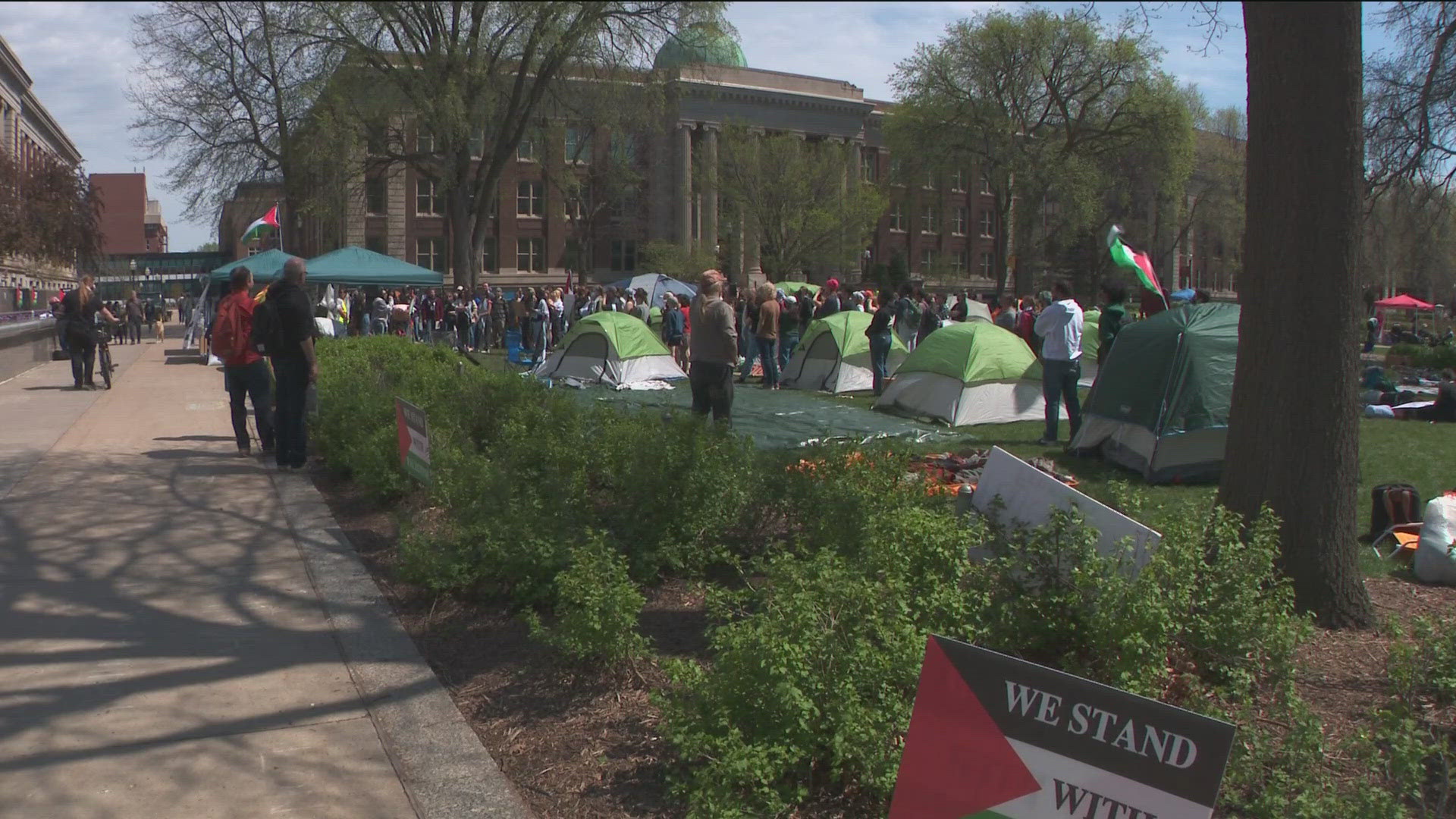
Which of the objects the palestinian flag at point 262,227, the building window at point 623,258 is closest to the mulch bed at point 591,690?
the palestinian flag at point 262,227

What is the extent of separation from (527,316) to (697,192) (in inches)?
1542

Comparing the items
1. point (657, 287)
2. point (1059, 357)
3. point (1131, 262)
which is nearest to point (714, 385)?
point (1059, 357)

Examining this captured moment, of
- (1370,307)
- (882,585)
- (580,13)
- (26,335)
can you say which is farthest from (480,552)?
(1370,307)

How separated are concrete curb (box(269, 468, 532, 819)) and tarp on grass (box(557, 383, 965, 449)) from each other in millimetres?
5166

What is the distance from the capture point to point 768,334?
18859 millimetres

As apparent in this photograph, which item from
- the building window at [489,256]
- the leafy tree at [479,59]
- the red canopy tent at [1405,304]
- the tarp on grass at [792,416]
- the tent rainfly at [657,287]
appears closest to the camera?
the tarp on grass at [792,416]

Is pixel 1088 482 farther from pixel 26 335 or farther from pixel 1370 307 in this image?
pixel 1370 307

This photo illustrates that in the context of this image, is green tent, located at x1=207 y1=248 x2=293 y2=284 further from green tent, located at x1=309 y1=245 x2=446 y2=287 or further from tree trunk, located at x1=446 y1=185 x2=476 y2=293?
tree trunk, located at x1=446 y1=185 x2=476 y2=293

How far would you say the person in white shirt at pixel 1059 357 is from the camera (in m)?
11.9

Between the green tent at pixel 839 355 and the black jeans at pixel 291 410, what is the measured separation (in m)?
9.65

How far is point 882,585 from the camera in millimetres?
4375

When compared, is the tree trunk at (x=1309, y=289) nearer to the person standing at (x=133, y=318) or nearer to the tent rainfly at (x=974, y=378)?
the tent rainfly at (x=974, y=378)

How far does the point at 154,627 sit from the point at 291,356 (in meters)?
4.47

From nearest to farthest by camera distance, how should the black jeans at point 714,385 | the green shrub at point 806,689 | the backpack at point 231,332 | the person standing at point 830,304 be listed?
1. the green shrub at point 806,689
2. the black jeans at point 714,385
3. the backpack at point 231,332
4. the person standing at point 830,304
